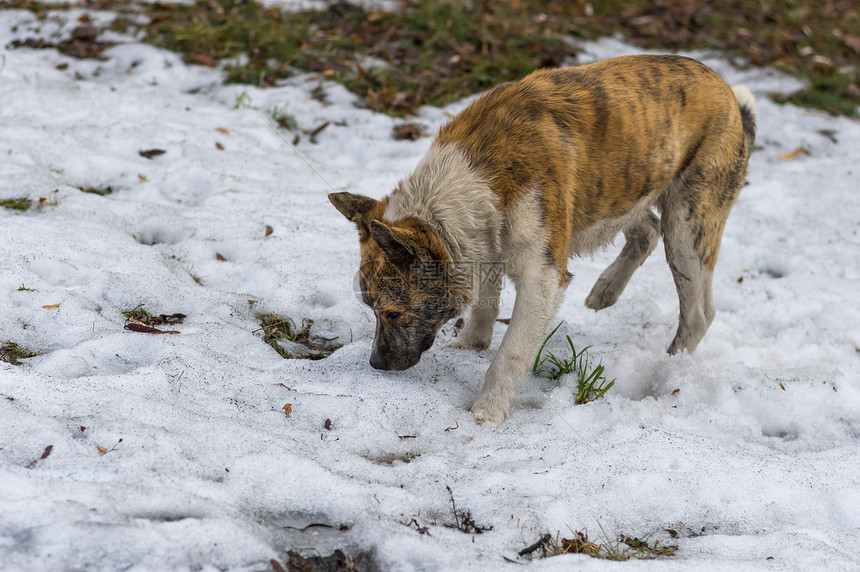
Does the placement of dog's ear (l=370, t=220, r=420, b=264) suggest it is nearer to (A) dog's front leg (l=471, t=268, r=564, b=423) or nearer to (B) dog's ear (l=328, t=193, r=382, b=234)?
(B) dog's ear (l=328, t=193, r=382, b=234)

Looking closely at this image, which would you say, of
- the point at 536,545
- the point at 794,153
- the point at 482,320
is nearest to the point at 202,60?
the point at 482,320

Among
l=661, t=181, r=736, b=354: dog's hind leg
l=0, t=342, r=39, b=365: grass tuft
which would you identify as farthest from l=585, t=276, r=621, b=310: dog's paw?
l=0, t=342, r=39, b=365: grass tuft

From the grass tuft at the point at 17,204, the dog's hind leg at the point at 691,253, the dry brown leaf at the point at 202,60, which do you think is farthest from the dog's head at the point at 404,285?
the dry brown leaf at the point at 202,60

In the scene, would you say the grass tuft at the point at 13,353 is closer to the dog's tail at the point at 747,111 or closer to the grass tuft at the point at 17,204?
the grass tuft at the point at 17,204

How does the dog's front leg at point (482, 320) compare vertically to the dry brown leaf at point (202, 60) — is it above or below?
below

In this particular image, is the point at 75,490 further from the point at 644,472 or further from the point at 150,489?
the point at 644,472

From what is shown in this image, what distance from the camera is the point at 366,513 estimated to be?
102 inches

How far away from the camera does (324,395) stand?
11.3 feet

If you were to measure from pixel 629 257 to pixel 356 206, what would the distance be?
86.8 inches

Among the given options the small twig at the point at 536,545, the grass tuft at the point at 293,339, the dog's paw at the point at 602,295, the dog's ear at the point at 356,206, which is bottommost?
the dog's paw at the point at 602,295

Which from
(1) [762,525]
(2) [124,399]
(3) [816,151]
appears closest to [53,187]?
(2) [124,399]

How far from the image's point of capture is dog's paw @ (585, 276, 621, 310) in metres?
5.02

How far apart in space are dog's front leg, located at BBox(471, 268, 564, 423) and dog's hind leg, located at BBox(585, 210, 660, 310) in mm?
1389

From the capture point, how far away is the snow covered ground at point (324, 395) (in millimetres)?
2477
